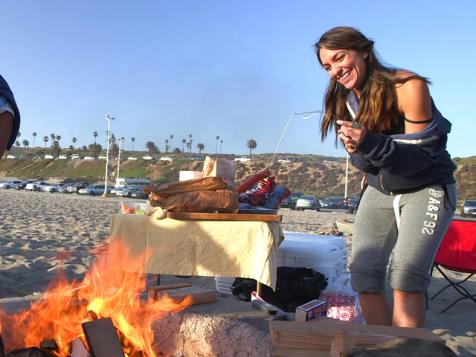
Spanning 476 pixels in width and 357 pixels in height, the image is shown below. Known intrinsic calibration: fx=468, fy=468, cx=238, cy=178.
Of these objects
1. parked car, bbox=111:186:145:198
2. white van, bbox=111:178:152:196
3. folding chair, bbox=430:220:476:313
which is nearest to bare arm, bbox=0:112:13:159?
folding chair, bbox=430:220:476:313

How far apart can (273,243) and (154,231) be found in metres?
0.78

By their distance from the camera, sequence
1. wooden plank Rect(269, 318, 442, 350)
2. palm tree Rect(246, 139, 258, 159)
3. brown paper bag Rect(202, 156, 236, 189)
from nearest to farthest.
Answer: wooden plank Rect(269, 318, 442, 350) → brown paper bag Rect(202, 156, 236, 189) → palm tree Rect(246, 139, 258, 159)

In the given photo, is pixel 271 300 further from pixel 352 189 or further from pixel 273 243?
pixel 352 189

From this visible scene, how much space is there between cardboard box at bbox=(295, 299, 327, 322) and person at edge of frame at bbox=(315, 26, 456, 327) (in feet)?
0.92

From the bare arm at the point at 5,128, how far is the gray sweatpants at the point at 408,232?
171cm

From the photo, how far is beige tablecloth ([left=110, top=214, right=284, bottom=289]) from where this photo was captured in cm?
293

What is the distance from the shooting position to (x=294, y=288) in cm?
379

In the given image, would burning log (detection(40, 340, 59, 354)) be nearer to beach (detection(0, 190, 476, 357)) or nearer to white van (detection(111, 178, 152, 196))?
beach (detection(0, 190, 476, 357))

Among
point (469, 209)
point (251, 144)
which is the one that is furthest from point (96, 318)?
point (251, 144)

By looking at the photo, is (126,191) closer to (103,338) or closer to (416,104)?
(103,338)

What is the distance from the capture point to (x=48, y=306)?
2.84 meters

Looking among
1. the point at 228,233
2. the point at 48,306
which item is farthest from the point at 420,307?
the point at 48,306

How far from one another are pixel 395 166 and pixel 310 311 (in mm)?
909

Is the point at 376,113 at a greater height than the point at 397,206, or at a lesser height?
greater
